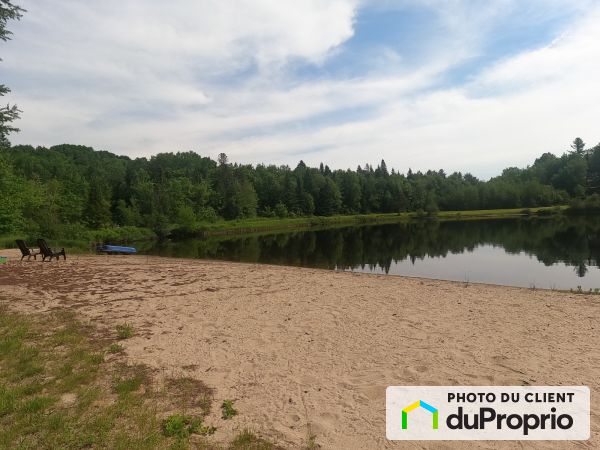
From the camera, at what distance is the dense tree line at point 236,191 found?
7050 cm

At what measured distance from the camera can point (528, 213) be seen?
9319 centimetres

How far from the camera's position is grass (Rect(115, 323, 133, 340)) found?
7957mm

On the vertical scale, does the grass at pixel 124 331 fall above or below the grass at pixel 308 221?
below

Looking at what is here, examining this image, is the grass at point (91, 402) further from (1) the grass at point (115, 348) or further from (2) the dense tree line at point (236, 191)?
(2) the dense tree line at point (236, 191)

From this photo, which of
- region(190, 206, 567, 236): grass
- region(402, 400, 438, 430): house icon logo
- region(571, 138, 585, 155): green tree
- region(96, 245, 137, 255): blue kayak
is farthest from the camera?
region(571, 138, 585, 155): green tree

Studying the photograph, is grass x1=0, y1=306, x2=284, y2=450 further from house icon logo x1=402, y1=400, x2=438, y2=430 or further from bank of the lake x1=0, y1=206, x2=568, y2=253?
bank of the lake x1=0, y1=206, x2=568, y2=253

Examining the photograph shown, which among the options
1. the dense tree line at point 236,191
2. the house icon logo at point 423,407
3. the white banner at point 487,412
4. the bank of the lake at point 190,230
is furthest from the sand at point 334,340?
the dense tree line at point 236,191

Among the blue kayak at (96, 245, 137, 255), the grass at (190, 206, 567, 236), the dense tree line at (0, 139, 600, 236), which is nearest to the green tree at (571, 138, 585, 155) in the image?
the dense tree line at (0, 139, 600, 236)

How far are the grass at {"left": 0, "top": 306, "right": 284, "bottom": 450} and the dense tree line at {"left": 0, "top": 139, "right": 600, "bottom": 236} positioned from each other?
155ft

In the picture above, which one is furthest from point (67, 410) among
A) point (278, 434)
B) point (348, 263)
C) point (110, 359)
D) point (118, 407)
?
point (348, 263)

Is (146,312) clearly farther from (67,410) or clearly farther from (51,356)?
(67,410)

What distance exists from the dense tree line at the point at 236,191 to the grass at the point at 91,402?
47117 mm

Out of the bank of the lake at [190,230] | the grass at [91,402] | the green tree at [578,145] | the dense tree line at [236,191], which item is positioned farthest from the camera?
the green tree at [578,145]

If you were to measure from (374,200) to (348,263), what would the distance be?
98604 mm
